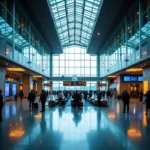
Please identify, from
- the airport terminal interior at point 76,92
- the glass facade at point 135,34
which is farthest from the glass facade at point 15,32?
the glass facade at point 135,34

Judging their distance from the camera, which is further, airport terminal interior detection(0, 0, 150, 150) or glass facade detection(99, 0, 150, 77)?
glass facade detection(99, 0, 150, 77)

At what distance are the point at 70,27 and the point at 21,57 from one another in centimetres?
2216

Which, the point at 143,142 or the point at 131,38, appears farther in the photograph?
the point at 131,38

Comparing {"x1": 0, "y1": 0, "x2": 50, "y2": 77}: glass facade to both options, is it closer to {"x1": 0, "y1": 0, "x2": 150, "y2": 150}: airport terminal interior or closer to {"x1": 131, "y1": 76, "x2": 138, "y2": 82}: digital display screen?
{"x1": 0, "y1": 0, "x2": 150, "y2": 150}: airport terminal interior

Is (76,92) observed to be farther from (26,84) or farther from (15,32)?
(26,84)

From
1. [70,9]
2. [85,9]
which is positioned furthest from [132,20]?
[70,9]

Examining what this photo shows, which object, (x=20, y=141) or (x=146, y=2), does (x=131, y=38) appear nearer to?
(x=146, y=2)

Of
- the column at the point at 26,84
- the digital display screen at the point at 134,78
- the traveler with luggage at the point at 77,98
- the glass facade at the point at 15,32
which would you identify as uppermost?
the glass facade at the point at 15,32

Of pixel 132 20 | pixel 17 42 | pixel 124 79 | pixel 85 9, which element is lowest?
pixel 124 79

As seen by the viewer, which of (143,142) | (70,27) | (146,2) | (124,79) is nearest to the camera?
(143,142)

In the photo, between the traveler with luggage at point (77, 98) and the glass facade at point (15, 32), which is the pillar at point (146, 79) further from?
the glass facade at point (15, 32)

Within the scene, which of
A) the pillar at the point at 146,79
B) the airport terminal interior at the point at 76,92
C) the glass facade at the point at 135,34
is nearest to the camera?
the airport terminal interior at the point at 76,92

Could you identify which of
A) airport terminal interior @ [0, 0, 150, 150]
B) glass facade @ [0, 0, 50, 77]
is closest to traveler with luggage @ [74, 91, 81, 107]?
airport terminal interior @ [0, 0, 150, 150]

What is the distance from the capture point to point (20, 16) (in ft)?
90.7
